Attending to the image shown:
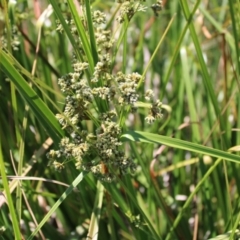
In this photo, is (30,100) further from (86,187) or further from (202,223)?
(202,223)

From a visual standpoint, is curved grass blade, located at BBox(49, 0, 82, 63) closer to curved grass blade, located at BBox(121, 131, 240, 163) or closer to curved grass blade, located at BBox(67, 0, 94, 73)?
curved grass blade, located at BBox(67, 0, 94, 73)

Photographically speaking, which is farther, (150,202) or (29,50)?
(29,50)

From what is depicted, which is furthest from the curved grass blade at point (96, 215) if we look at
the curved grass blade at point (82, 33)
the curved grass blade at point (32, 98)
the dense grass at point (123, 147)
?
the curved grass blade at point (82, 33)

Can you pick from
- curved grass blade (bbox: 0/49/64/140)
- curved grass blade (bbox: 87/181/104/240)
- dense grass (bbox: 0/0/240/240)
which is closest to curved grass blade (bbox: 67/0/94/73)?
dense grass (bbox: 0/0/240/240)

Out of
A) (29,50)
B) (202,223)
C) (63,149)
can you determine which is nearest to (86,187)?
(63,149)

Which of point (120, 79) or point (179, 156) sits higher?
point (120, 79)

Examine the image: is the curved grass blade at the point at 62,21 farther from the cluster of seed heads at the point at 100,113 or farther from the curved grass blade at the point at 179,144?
the curved grass blade at the point at 179,144

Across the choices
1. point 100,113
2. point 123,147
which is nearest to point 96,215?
point 123,147

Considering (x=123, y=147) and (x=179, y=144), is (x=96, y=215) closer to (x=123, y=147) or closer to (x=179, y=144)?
(x=123, y=147)

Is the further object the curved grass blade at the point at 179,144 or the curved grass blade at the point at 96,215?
the curved grass blade at the point at 96,215
